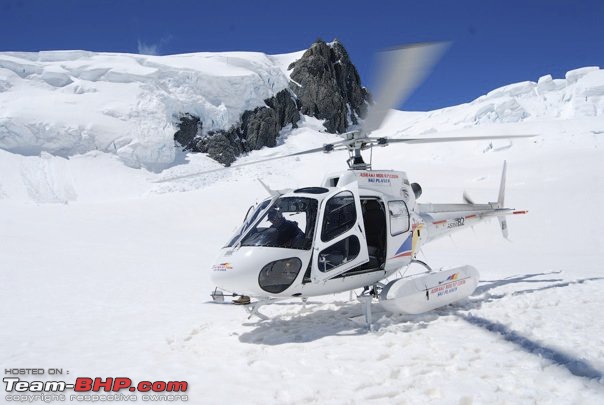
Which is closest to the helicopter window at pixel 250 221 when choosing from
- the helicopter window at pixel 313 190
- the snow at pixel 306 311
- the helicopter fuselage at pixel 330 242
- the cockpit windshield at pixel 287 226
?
the helicopter fuselage at pixel 330 242

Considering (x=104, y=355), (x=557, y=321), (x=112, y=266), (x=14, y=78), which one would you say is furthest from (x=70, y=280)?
(x=14, y=78)

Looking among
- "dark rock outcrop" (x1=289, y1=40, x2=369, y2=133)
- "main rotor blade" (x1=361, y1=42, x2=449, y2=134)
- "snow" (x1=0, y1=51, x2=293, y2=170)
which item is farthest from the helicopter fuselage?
"dark rock outcrop" (x1=289, y1=40, x2=369, y2=133)

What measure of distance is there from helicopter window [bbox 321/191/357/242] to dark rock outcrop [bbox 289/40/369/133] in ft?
184

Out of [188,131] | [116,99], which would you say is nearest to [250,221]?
[188,131]

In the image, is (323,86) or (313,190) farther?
(323,86)

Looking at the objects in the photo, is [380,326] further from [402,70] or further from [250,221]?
[402,70]

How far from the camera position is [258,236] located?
4.84m

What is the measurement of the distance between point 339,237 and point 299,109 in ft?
188

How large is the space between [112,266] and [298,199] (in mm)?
7004

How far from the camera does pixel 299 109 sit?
Answer: 60.6 m

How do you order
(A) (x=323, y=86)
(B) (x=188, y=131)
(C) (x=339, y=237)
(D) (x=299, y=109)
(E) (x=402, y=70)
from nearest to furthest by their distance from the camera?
(E) (x=402, y=70), (C) (x=339, y=237), (B) (x=188, y=131), (D) (x=299, y=109), (A) (x=323, y=86)

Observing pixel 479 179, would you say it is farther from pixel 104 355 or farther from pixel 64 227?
pixel 104 355

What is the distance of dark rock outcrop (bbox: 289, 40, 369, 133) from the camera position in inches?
2436

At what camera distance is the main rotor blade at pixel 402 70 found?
3.70m
